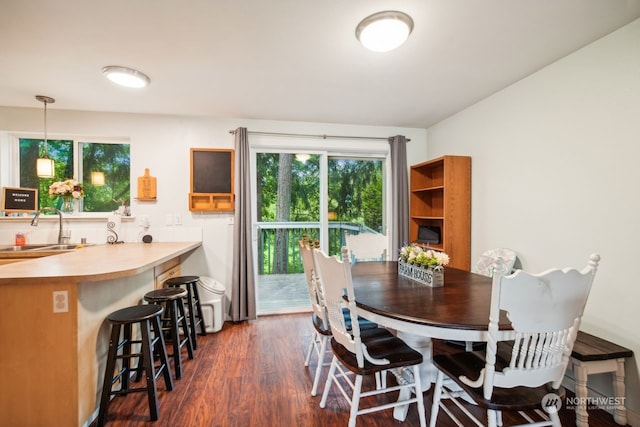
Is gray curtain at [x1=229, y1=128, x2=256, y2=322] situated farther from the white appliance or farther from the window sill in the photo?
the window sill

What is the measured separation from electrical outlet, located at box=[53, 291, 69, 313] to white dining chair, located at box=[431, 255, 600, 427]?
2.05 meters

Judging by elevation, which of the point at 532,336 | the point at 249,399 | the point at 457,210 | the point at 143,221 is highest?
the point at 457,210

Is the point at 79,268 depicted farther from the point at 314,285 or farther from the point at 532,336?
the point at 532,336

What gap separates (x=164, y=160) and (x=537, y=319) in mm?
3624

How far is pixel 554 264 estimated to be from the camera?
7.27 feet

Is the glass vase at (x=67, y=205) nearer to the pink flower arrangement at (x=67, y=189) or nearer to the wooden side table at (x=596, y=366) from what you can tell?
the pink flower arrangement at (x=67, y=189)

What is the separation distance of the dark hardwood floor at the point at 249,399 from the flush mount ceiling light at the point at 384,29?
231cm

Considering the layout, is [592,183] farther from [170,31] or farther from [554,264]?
[170,31]

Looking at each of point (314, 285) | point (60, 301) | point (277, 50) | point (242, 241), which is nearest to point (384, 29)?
point (277, 50)

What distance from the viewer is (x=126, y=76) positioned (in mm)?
2293

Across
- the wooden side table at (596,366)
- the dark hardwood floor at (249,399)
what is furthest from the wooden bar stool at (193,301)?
the wooden side table at (596,366)

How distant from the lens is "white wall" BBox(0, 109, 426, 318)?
316 centimetres

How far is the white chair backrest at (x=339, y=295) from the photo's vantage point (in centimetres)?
144

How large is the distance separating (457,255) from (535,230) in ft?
2.91
